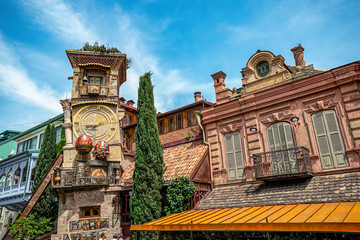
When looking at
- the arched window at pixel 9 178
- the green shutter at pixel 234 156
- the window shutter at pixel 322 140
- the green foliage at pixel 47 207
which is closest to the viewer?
the window shutter at pixel 322 140

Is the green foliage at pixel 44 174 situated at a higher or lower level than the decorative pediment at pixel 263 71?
lower

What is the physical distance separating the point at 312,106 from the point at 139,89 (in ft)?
31.8

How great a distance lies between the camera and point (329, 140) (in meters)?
12.6

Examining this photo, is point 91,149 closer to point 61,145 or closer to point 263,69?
point 61,145

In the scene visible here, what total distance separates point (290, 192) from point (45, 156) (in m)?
20.4

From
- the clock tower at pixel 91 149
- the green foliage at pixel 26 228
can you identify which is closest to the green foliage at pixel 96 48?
the clock tower at pixel 91 149

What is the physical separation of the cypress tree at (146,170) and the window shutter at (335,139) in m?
8.50

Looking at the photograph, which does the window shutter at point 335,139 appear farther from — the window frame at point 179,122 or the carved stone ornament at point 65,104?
the carved stone ornament at point 65,104

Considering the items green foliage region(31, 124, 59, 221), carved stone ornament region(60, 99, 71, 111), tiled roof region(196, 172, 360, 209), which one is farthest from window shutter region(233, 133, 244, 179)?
green foliage region(31, 124, 59, 221)

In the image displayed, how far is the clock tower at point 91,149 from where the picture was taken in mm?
16859

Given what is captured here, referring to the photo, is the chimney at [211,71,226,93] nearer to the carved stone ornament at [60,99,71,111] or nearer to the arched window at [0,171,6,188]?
the carved stone ornament at [60,99,71,111]

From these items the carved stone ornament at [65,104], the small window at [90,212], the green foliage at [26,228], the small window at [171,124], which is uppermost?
the carved stone ornament at [65,104]

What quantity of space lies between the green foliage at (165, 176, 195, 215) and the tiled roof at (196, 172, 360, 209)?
833 mm

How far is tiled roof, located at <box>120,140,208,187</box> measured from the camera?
15.6 metres
